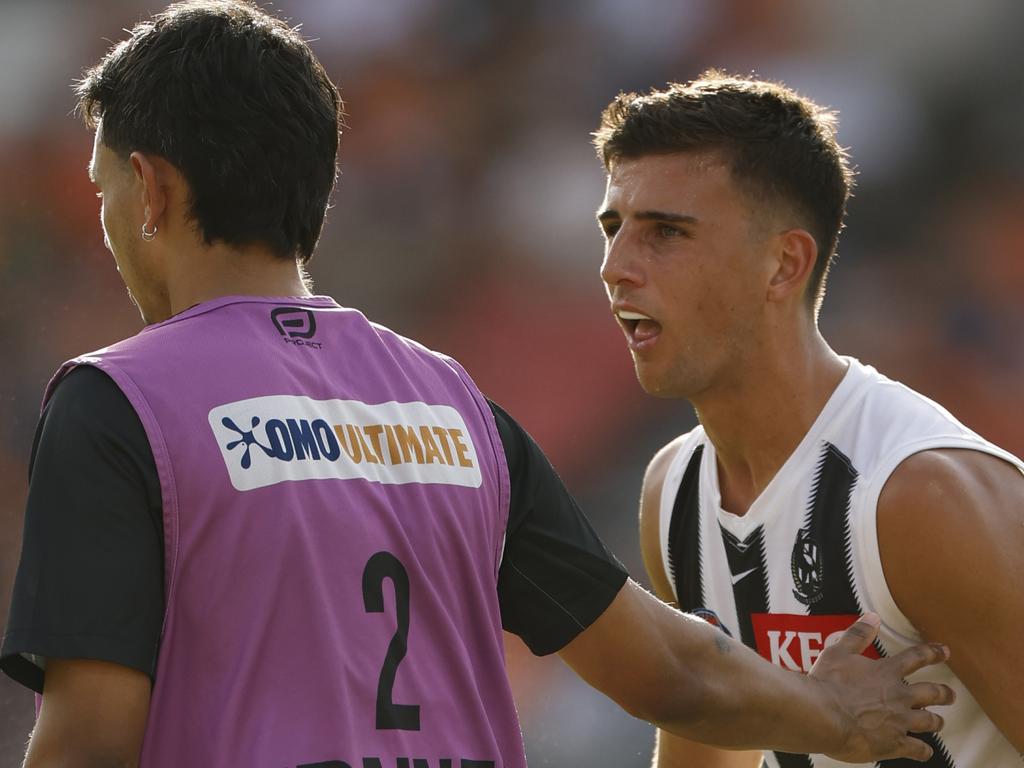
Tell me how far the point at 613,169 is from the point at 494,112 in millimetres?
4585

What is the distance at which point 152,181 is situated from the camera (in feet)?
5.92

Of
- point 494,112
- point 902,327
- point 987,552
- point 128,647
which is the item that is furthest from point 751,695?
point 494,112

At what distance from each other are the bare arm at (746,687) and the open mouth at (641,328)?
0.93 metres

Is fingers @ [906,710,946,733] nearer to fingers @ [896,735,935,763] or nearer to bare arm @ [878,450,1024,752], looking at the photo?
fingers @ [896,735,935,763]

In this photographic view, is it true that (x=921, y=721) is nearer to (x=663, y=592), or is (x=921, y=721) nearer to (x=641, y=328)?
(x=663, y=592)

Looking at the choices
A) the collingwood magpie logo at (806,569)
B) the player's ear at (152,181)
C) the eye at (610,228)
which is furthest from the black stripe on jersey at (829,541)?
the player's ear at (152,181)

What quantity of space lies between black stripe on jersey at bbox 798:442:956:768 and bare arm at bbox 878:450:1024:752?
13cm

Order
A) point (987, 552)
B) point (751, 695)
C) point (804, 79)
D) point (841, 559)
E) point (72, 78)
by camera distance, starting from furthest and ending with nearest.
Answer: point (804, 79)
point (72, 78)
point (841, 559)
point (987, 552)
point (751, 695)

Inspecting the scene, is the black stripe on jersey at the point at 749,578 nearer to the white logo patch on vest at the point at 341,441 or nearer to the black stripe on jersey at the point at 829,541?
the black stripe on jersey at the point at 829,541

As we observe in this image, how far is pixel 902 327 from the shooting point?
7180 mm

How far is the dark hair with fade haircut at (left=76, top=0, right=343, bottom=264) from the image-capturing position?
180 cm

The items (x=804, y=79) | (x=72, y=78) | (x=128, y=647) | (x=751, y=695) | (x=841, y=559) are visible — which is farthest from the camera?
(x=804, y=79)

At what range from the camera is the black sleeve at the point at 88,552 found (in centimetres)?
152

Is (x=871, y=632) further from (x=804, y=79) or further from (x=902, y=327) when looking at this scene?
(x=804, y=79)
